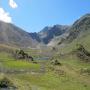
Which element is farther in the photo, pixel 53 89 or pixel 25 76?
pixel 25 76

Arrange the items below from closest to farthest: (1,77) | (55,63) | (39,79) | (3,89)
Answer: (3,89)
(1,77)
(39,79)
(55,63)

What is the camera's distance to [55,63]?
6732 inches

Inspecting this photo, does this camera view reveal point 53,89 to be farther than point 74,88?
No

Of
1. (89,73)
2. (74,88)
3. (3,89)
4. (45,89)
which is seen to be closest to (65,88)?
(74,88)

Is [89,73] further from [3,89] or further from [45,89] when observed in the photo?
[3,89]

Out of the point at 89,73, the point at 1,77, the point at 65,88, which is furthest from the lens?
the point at 89,73

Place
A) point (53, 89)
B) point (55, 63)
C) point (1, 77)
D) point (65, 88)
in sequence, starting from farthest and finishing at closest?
point (55, 63) < point (65, 88) < point (53, 89) < point (1, 77)

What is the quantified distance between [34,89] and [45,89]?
4.65 metres

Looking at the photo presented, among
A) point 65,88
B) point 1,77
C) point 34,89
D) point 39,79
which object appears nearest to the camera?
point 1,77

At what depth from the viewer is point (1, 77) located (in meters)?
58.0

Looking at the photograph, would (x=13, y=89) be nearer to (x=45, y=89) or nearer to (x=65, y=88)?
(x=45, y=89)

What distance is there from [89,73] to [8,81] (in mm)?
84458

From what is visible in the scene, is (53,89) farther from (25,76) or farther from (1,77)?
(25,76)

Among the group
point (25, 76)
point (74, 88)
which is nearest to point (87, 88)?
point (74, 88)
